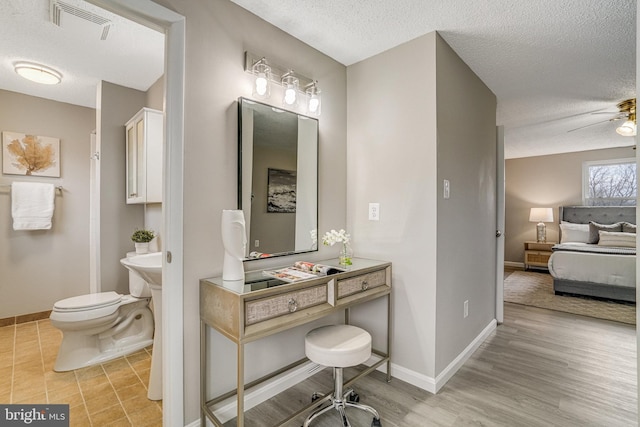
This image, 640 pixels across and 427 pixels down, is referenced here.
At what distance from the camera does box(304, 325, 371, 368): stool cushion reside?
162cm

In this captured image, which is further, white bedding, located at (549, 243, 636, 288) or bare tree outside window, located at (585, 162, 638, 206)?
bare tree outside window, located at (585, 162, 638, 206)

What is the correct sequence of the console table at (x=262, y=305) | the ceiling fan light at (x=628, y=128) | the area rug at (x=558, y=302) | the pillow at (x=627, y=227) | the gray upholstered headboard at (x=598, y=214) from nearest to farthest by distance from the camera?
the console table at (x=262, y=305)
the ceiling fan light at (x=628, y=128)
the area rug at (x=558, y=302)
the pillow at (x=627, y=227)
the gray upholstered headboard at (x=598, y=214)

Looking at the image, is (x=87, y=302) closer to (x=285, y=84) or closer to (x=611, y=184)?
(x=285, y=84)

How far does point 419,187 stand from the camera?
2.11 metres

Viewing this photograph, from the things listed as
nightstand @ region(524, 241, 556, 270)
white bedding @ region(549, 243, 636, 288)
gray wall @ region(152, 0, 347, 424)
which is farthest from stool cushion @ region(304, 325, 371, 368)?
nightstand @ region(524, 241, 556, 270)

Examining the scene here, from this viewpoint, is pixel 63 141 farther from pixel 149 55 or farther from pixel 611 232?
pixel 611 232

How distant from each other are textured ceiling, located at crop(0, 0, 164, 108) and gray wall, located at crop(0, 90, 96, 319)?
30cm

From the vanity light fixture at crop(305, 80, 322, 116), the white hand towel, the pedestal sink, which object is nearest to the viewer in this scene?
the pedestal sink

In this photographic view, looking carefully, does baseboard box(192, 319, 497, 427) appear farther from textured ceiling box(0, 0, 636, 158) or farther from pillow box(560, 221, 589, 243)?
pillow box(560, 221, 589, 243)


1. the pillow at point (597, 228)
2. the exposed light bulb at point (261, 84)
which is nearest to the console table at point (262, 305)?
the exposed light bulb at point (261, 84)

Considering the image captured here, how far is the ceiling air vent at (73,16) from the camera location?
6.06 ft

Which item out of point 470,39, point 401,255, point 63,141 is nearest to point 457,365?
point 401,255

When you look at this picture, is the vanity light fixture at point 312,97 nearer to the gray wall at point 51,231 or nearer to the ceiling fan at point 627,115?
the gray wall at point 51,231

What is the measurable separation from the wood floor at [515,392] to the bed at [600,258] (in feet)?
4.73
